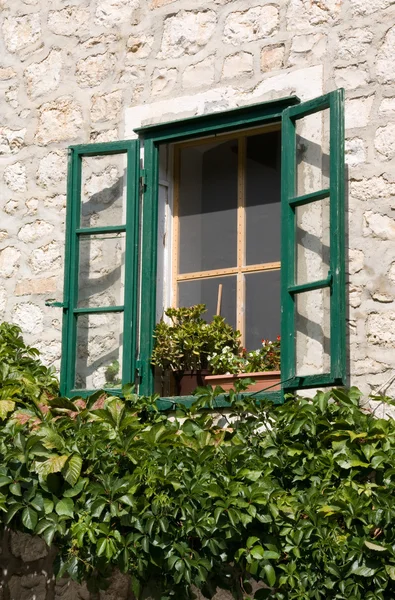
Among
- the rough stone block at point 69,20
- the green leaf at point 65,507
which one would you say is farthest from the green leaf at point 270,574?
the rough stone block at point 69,20

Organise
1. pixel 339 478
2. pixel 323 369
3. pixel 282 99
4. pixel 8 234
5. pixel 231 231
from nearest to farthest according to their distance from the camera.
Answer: pixel 339 478 → pixel 323 369 → pixel 282 99 → pixel 231 231 → pixel 8 234

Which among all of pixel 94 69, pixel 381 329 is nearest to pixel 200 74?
pixel 94 69

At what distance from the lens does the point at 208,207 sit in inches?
262

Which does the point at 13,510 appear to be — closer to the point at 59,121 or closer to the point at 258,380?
the point at 258,380

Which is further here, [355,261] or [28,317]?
[28,317]

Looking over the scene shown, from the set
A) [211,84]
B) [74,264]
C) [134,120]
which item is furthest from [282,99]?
[74,264]

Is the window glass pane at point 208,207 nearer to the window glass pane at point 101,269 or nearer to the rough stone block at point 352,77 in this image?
the window glass pane at point 101,269

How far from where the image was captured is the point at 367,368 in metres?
5.67

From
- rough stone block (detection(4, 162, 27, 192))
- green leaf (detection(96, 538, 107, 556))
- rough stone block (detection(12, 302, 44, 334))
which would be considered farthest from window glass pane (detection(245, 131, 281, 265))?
green leaf (detection(96, 538, 107, 556))

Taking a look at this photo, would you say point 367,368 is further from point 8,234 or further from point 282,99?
point 8,234

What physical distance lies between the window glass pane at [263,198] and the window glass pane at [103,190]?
67 cm

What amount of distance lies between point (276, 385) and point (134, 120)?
1.75 meters

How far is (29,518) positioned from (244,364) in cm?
141

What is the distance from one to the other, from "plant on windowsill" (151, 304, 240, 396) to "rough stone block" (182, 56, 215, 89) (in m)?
1.18
